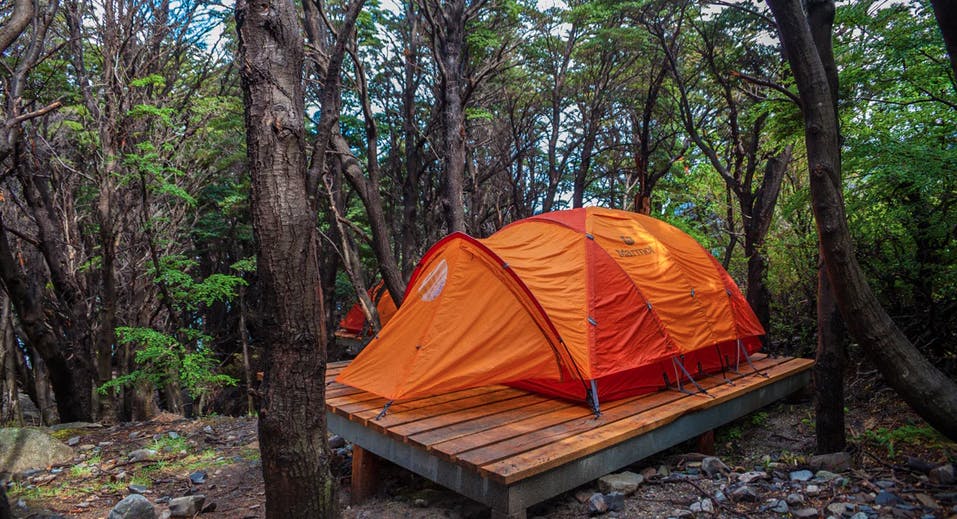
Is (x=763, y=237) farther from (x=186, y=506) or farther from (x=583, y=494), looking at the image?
(x=186, y=506)

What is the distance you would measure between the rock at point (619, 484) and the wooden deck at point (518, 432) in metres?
0.10

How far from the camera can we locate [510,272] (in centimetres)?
494

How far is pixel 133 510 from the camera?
3834 millimetres

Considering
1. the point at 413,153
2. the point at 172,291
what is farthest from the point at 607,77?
the point at 172,291

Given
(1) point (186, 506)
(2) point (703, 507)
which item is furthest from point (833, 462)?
(1) point (186, 506)

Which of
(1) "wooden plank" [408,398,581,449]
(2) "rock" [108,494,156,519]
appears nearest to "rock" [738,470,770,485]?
(1) "wooden plank" [408,398,581,449]

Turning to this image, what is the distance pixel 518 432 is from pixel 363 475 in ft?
4.99

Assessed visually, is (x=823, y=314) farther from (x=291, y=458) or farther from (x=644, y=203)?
(x=644, y=203)

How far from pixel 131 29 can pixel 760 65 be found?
Answer: 32.1ft

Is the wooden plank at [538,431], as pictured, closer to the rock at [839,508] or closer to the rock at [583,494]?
the rock at [583,494]

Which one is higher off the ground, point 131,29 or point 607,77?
point 607,77

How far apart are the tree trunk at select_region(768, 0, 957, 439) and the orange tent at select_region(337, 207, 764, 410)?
1745mm

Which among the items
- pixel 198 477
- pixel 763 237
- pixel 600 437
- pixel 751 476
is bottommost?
pixel 198 477

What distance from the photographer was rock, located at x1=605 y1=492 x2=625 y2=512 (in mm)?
3854
